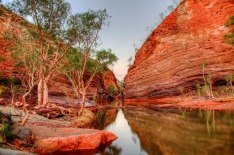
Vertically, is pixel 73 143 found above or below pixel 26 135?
below

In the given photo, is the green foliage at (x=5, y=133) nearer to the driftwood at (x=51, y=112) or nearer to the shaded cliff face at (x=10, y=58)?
the driftwood at (x=51, y=112)

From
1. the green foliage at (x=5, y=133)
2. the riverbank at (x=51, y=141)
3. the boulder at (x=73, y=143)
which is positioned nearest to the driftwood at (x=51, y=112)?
the riverbank at (x=51, y=141)

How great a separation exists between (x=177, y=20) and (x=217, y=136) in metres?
44.3

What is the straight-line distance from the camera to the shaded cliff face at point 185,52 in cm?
4103

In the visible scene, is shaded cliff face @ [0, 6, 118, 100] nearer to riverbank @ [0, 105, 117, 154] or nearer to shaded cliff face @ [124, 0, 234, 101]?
riverbank @ [0, 105, 117, 154]

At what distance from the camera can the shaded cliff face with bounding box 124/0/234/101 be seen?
41.0m

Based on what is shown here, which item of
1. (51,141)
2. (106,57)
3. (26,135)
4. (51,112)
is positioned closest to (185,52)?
(106,57)

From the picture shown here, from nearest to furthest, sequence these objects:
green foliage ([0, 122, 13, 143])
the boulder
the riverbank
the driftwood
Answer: green foliage ([0, 122, 13, 143]) → the riverbank → the boulder → the driftwood

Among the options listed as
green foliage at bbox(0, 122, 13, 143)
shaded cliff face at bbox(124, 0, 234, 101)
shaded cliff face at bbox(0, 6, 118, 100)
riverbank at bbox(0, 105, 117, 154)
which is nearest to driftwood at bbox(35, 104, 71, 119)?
riverbank at bbox(0, 105, 117, 154)

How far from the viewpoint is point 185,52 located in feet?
148

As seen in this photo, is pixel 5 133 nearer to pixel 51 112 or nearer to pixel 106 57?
pixel 51 112

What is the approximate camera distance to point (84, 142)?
10.5 m

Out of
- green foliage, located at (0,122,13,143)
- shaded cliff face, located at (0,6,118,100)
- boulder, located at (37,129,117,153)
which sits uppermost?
shaded cliff face, located at (0,6,118,100)

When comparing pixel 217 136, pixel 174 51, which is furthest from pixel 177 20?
pixel 217 136
